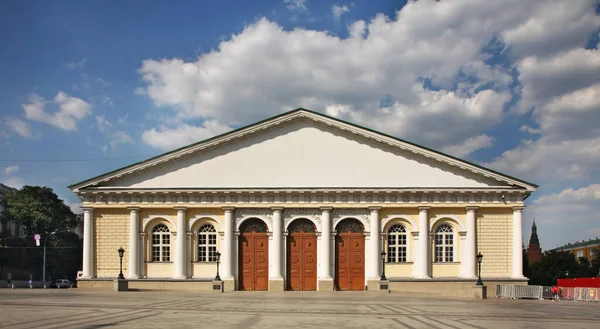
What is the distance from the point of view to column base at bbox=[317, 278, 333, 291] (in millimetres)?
48263

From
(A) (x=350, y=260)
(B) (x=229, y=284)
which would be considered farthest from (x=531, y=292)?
(B) (x=229, y=284)

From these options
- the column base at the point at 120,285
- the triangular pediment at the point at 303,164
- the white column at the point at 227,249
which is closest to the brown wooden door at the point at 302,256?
the triangular pediment at the point at 303,164

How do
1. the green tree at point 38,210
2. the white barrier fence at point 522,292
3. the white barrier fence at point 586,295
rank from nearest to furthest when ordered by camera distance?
the white barrier fence at point 586,295, the white barrier fence at point 522,292, the green tree at point 38,210

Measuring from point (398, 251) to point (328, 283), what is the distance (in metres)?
5.89

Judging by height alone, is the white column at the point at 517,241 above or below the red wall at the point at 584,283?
above

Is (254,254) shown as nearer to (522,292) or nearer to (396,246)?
(396,246)

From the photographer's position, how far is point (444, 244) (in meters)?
49.4

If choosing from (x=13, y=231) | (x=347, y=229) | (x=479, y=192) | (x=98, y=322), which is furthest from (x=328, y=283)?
(x=13, y=231)

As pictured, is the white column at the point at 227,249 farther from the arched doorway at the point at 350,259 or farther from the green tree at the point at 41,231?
the green tree at the point at 41,231

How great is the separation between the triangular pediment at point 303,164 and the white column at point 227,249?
2.35m

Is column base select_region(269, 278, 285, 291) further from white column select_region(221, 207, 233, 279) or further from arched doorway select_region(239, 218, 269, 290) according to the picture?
white column select_region(221, 207, 233, 279)

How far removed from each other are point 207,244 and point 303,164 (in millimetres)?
9592

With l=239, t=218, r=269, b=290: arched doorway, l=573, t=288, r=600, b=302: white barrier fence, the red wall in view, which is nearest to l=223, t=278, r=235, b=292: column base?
l=239, t=218, r=269, b=290: arched doorway

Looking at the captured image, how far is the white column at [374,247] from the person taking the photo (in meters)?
48.5
